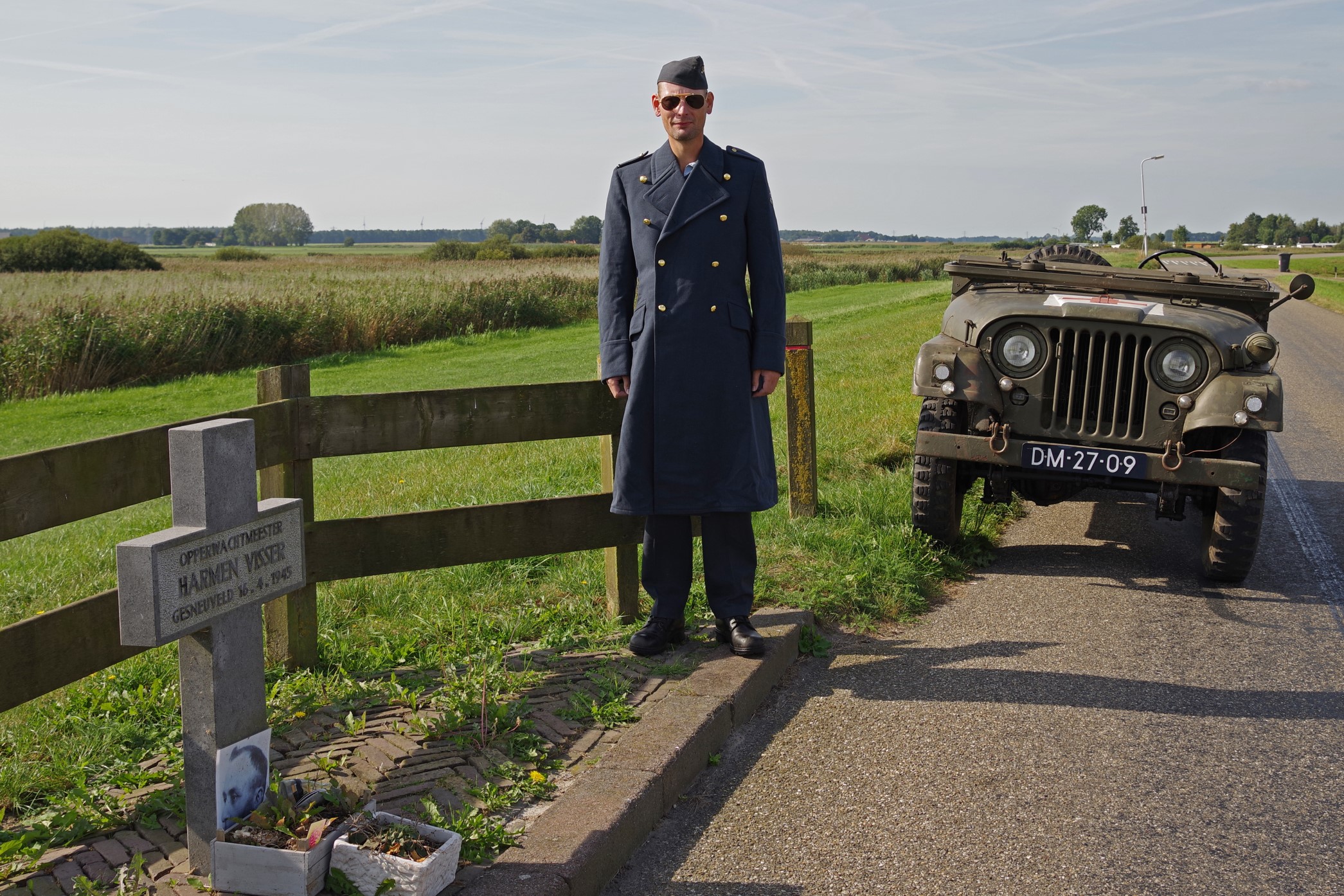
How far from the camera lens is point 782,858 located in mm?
3195

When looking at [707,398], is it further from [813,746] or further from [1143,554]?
[1143,554]

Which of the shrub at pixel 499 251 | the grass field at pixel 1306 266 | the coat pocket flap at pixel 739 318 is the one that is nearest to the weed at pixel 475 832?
the coat pocket flap at pixel 739 318

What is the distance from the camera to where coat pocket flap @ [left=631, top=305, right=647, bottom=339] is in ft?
14.8

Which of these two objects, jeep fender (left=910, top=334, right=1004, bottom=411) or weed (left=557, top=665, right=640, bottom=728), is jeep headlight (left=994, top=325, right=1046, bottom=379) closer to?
jeep fender (left=910, top=334, right=1004, bottom=411)

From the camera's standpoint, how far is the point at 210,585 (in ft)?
8.92

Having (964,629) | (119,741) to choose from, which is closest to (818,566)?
(964,629)

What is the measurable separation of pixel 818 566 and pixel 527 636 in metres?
1.71

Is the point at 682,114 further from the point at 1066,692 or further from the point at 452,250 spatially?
the point at 452,250

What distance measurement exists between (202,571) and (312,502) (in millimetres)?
1853

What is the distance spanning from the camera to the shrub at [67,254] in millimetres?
45656

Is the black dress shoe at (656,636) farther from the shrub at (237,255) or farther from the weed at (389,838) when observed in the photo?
the shrub at (237,255)

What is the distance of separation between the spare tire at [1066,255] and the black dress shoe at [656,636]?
4.32 meters

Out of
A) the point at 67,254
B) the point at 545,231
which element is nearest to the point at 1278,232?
the point at 545,231

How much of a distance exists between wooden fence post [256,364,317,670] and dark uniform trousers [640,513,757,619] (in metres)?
1.34
